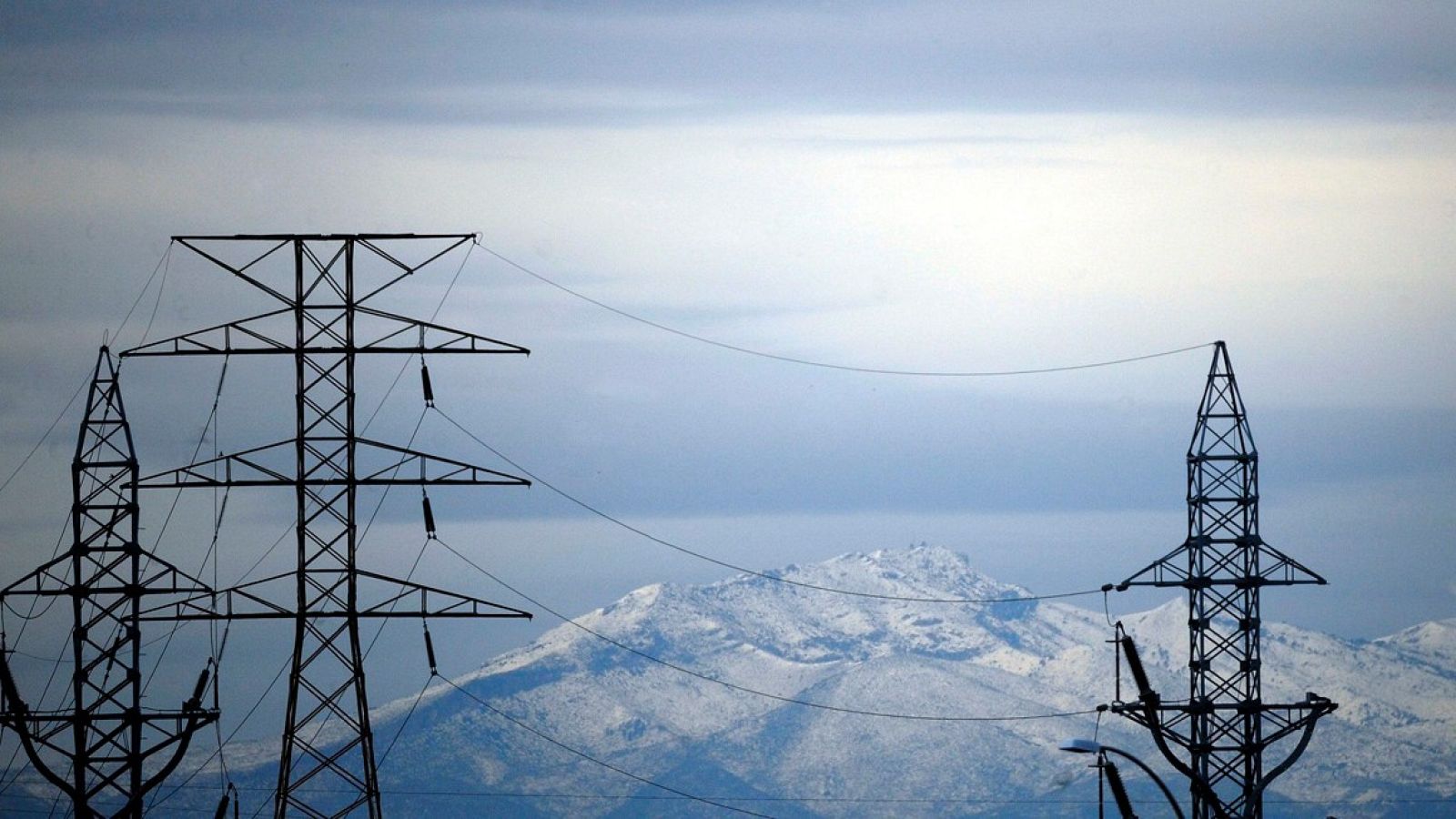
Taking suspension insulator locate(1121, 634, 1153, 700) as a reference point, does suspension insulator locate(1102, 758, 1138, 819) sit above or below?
below

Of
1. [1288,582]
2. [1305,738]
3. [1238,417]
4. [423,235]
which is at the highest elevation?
[423,235]

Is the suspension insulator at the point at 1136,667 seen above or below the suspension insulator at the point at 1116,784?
above

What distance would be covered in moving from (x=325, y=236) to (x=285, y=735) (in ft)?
54.1

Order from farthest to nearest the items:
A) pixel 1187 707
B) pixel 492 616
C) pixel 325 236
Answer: pixel 1187 707 → pixel 325 236 → pixel 492 616

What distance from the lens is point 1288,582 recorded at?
96.2m

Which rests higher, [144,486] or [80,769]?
[144,486]

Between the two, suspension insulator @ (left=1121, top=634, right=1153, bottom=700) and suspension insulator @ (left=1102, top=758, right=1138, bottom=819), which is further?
suspension insulator @ (left=1121, top=634, right=1153, bottom=700)

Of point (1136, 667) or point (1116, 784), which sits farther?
point (1136, 667)

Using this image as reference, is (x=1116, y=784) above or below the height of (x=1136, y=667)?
below

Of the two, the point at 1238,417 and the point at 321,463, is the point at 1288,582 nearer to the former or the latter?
the point at 1238,417

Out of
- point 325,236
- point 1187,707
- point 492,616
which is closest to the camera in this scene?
point 492,616

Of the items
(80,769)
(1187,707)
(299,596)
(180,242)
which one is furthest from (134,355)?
(1187,707)

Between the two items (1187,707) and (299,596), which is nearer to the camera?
(299,596)

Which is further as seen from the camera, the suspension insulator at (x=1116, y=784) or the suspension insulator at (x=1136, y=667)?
the suspension insulator at (x=1136, y=667)
